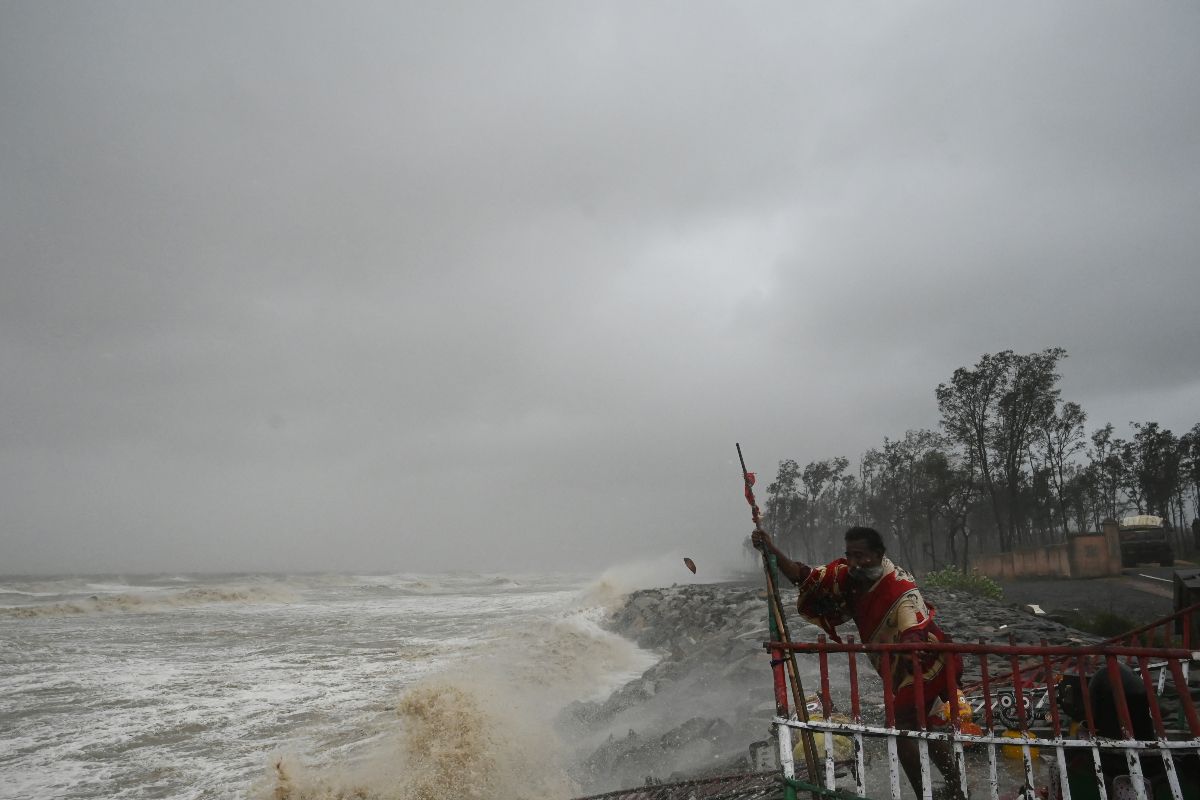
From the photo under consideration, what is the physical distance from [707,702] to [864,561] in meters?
7.69

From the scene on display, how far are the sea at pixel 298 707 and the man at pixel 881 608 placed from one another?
520 cm

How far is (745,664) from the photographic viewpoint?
40.3 feet

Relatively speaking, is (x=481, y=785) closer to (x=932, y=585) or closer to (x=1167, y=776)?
(x=1167, y=776)

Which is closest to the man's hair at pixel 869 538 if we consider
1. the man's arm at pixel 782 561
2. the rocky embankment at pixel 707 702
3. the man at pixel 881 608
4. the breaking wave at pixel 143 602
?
the man at pixel 881 608

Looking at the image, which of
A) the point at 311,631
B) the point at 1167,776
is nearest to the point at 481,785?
the point at 1167,776

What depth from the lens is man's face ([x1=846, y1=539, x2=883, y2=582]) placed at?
4.25 meters

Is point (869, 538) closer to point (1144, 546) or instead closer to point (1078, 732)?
point (1078, 732)

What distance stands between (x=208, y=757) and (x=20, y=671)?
384 inches

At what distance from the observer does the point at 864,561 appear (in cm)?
426

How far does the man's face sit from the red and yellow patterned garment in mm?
47

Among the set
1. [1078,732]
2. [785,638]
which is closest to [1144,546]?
[1078,732]

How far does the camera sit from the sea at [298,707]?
828 centimetres

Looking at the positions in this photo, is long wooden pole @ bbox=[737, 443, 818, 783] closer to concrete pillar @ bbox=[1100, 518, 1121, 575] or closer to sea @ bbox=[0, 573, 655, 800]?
sea @ bbox=[0, 573, 655, 800]

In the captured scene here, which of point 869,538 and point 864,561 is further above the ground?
point 869,538
